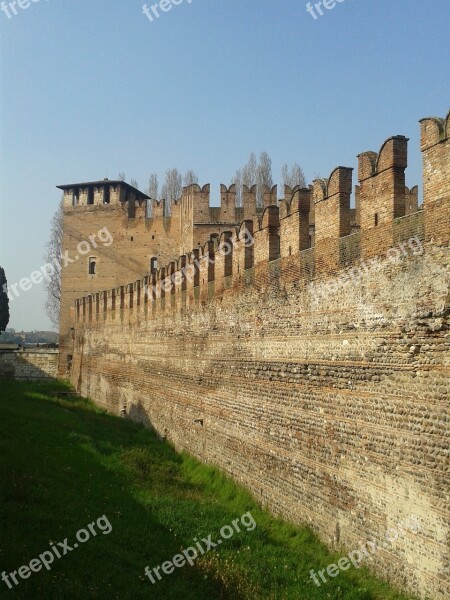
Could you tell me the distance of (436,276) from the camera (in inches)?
261

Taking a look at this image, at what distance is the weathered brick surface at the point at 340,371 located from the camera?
662 cm

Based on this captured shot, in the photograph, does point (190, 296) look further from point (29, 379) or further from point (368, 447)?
point (29, 379)

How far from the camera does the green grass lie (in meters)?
6.88

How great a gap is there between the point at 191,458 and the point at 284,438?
4.84 m

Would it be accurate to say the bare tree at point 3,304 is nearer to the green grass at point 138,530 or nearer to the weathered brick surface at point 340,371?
the green grass at point 138,530

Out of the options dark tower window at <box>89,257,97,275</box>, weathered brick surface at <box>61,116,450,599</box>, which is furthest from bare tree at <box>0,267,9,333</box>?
weathered brick surface at <box>61,116,450,599</box>

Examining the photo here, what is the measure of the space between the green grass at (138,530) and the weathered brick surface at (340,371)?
17.7 inches

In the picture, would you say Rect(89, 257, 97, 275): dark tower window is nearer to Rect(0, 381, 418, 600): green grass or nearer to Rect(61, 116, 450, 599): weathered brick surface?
Rect(0, 381, 418, 600): green grass

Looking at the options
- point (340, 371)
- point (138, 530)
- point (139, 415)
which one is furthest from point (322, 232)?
point (139, 415)

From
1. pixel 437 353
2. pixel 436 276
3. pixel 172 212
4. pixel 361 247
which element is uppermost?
pixel 172 212

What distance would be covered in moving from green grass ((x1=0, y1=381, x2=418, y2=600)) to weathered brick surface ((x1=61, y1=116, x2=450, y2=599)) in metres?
0.45

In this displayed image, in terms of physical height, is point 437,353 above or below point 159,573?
above

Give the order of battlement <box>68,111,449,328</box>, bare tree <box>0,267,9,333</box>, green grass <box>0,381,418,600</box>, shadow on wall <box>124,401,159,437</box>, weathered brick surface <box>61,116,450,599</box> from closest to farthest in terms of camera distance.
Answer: weathered brick surface <box>61,116,450,599</box>
green grass <box>0,381,418,600</box>
battlement <box>68,111,449,328</box>
shadow on wall <box>124,401,159,437</box>
bare tree <box>0,267,9,333</box>

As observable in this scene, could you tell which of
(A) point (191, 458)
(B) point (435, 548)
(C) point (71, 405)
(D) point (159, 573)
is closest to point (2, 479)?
(D) point (159, 573)
